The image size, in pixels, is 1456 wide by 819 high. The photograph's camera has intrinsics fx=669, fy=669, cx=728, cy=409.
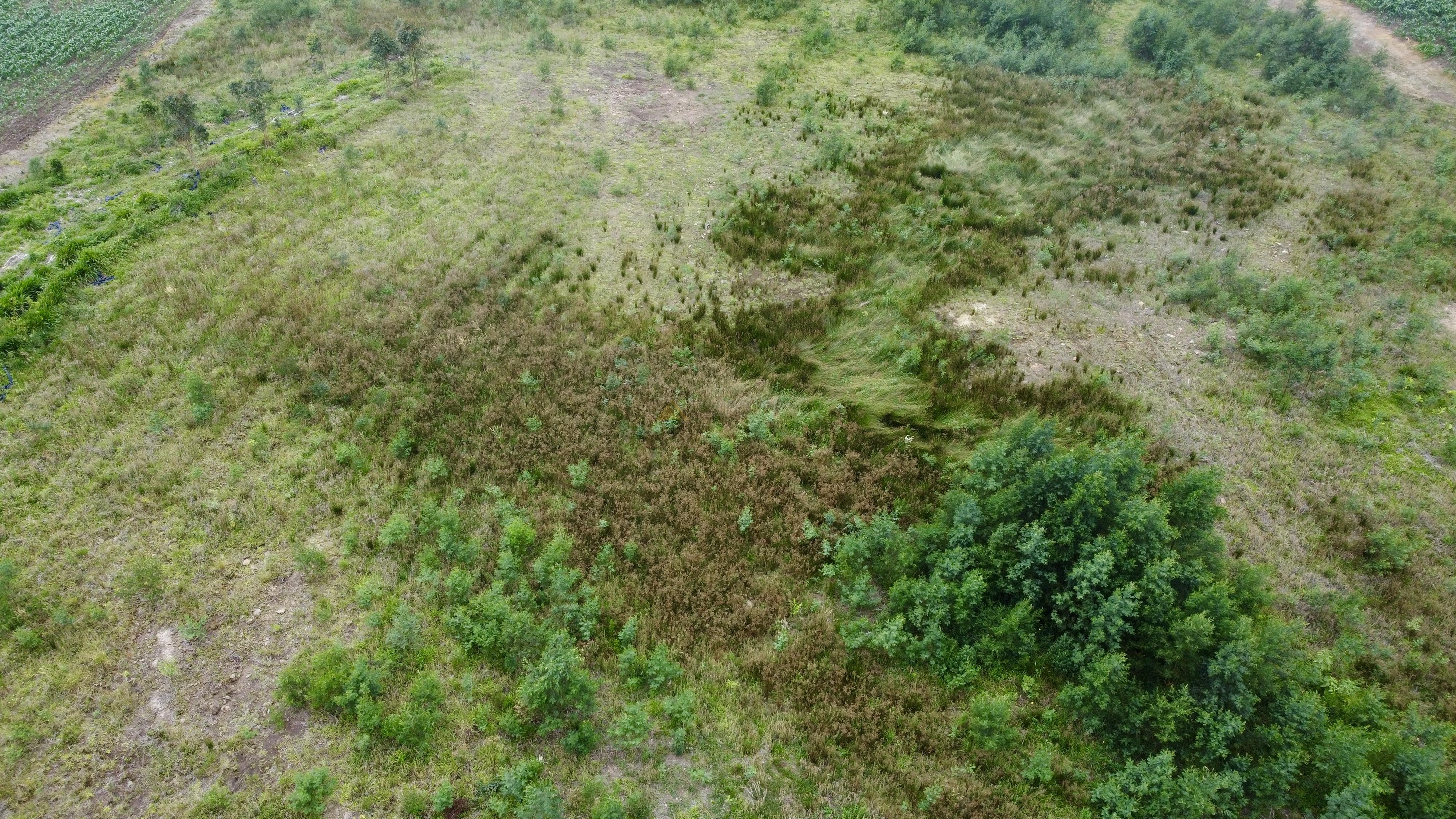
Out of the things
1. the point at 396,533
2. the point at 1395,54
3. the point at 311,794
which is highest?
the point at 1395,54

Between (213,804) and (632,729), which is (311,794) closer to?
(213,804)

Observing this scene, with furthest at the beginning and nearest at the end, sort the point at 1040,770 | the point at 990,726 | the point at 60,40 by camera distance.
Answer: the point at 60,40 → the point at 990,726 → the point at 1040,770

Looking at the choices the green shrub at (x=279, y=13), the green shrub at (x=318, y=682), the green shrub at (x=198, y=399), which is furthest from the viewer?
the green shrub at (x=279, y=13)

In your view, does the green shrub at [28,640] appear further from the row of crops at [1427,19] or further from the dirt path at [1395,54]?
the row of crops at [1427,19]

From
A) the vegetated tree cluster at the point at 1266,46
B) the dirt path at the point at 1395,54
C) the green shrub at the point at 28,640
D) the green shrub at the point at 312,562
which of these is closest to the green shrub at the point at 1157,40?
the vegetated tree cluster at the point at 1266,46

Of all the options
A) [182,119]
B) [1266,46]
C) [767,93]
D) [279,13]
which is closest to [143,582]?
[182,119]
